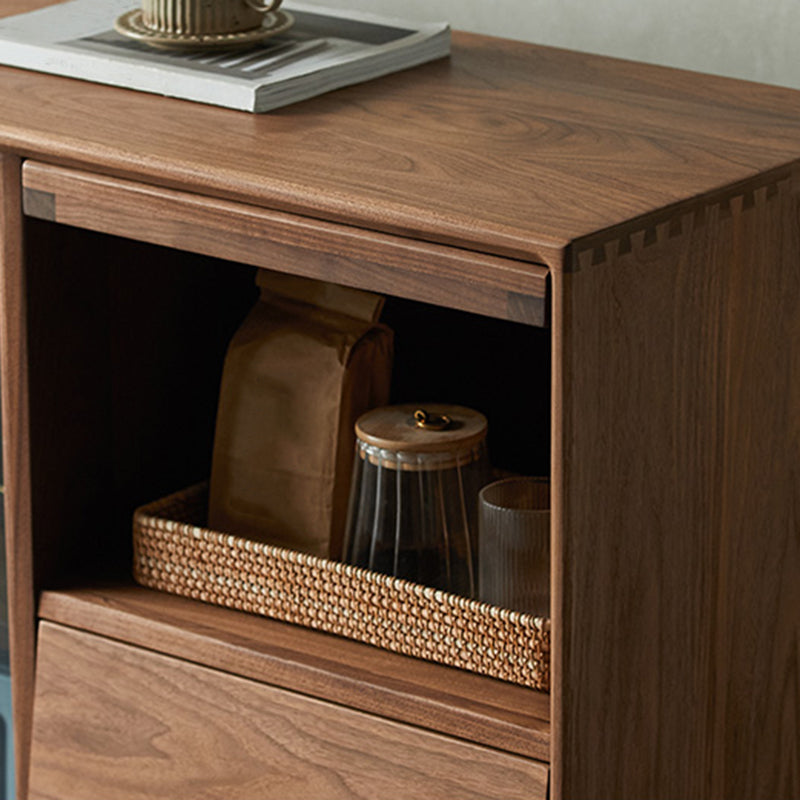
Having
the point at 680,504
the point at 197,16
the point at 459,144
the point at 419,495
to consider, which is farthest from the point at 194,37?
the point at 680,504

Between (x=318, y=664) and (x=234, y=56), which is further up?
(x=234, y=56)

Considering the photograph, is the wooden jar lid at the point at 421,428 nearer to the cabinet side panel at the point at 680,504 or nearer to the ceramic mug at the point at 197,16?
the cabinet side panel at the point at 680,504

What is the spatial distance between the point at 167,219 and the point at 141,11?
309mm

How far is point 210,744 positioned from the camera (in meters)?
1.20

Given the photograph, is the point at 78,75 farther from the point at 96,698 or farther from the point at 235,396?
the point at 96,698

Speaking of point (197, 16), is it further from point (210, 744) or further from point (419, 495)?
point (210, 744)

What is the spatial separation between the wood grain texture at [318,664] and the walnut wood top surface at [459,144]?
0.32 metres

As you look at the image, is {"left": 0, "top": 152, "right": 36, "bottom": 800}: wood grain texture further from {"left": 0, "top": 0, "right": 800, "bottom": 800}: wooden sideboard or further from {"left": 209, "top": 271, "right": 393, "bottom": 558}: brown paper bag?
{"left": 209, "top": 271, "right": 393, "bottom": 558}: brown paper bag

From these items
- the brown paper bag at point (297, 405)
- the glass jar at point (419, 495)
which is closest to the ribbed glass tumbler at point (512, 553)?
the glass jar at point (419, 495)

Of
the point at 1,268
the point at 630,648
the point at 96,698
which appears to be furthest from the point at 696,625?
the point at 1,268

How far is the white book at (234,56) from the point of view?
119 cm

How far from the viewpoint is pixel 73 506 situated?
1.28m

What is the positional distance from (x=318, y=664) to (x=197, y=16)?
51cm

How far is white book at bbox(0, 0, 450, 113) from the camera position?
119 cm
